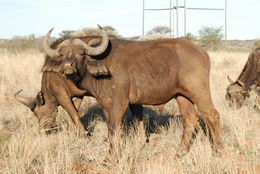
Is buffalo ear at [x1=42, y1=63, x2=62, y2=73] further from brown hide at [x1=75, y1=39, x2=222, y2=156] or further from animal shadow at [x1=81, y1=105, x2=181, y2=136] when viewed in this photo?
animal shadow at [x1=81, y1=105, x2=181, y2=136]

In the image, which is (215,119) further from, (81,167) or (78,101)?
(78,101)

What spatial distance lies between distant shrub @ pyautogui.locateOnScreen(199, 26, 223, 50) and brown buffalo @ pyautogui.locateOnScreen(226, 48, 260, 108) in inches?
1372

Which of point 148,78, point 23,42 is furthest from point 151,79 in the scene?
point 23,42

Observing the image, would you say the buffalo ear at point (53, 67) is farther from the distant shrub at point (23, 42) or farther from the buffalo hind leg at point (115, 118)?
the distant shrub at point (23, 42)

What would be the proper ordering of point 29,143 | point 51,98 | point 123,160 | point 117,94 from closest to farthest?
point 123,160, point 29,143, point 117,94, point 51,98

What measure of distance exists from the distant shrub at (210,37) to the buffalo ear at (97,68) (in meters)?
41.1

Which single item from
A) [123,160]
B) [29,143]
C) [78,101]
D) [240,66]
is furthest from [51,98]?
[240,66]

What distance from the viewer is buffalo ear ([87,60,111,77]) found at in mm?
5652

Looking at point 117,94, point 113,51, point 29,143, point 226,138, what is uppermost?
point 113,51

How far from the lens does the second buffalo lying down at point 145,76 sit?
5.77 meters

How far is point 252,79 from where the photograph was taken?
36.4 ft

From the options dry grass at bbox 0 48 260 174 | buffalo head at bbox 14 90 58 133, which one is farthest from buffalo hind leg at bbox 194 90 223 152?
buffalo head at bbox 14 90 58 133

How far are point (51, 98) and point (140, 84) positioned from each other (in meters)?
2.45

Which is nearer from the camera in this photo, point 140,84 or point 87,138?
point 140,84
